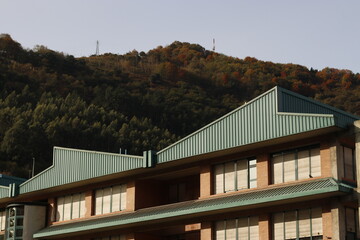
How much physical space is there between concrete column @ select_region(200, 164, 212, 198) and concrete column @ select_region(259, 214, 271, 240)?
4966 mm

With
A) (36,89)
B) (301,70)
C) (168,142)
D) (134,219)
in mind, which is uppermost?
(301,70)

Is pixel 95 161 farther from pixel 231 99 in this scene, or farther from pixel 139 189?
pixel 231 99

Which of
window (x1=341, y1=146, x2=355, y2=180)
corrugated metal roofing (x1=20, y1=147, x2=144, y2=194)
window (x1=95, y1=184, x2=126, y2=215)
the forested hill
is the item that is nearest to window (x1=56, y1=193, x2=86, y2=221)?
window (x1=95, y1=184, x2=126, y2=215)

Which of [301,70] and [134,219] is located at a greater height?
[301,70]

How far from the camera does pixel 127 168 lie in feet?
160

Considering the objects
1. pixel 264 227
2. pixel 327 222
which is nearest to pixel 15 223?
pixel 264 227

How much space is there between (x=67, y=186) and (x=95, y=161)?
4.73m

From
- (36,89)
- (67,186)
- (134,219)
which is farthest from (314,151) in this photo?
(36,89)

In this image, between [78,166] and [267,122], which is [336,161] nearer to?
[267,122]

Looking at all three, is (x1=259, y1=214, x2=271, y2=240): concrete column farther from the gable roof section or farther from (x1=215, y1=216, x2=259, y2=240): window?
the gable roof section

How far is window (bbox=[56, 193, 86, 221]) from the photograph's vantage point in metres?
54.5

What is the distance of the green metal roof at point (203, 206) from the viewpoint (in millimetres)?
37844

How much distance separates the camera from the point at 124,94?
143 meters

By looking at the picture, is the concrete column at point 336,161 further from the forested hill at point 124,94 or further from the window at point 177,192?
the forested hill at point 124,94
